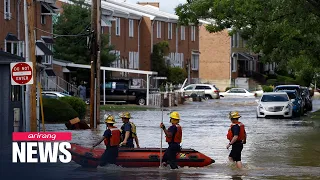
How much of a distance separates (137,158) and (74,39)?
4640cm

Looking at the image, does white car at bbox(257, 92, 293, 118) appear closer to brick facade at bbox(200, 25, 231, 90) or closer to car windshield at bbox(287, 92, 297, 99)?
car windshield at bbox(287, 92, 297, 99)

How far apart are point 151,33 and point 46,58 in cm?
2614

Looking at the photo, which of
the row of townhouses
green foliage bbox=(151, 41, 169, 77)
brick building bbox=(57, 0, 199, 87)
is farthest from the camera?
green foliage bbox=(151, 41, 169, 77)

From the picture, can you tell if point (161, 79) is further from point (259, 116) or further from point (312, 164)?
point (312, 164)

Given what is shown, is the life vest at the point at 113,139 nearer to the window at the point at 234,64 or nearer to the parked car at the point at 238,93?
the parked car at the point at 238,93

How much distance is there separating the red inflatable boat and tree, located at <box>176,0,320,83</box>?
10.3m

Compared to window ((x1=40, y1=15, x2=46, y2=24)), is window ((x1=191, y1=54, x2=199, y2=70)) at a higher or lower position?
lower

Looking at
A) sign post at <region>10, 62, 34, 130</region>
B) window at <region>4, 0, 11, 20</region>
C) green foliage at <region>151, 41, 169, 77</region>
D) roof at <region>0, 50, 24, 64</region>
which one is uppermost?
window at <region>4, 0, 11, 20</region>

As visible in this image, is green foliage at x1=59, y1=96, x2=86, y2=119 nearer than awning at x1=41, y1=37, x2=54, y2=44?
Yes

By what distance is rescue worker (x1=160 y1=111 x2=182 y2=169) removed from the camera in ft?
69.8

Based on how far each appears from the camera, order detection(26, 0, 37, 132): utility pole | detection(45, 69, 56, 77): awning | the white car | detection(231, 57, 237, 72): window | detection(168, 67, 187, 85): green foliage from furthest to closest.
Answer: detection(231, 57, 237, 72): window < detection(168, 67, 187, 85): green foliage < detection(45, 69, 56, 77): awning < the white car < detection(26, 0, 37, 132): utility pole

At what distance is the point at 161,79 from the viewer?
82438mm

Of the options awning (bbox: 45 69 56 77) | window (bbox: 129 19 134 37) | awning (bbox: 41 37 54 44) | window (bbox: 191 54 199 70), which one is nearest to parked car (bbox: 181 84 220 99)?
window (bbox: 129 19 134 37)

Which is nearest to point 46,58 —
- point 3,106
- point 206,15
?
point 206,15
